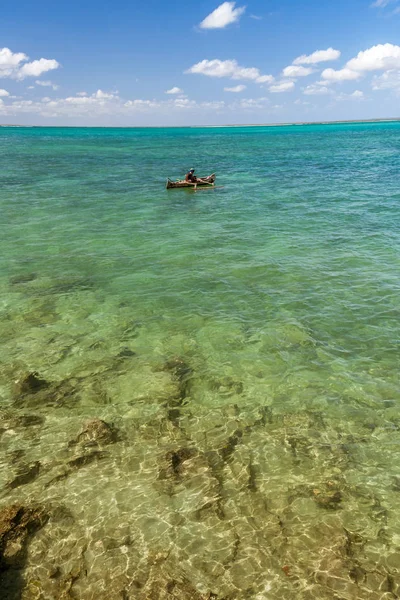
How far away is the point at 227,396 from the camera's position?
1034cm

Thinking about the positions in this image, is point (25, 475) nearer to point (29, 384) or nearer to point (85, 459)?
point (85, 459)

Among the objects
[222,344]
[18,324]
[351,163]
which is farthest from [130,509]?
[351,163]

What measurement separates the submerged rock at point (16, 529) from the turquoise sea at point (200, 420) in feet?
0.10

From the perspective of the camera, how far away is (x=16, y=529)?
6.80 meters

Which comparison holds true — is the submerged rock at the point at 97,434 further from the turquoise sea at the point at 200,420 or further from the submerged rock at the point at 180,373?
the submerged rock at the point at 180,373

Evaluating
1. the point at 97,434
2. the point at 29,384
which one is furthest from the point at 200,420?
the point at 29,384

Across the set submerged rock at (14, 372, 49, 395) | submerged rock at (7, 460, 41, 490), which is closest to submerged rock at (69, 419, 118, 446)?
submerged rock at (7, 460, 41, 490)

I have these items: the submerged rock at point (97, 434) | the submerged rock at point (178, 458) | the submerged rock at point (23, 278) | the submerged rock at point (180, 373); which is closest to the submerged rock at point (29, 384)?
the submerged rock at point (97, 434)

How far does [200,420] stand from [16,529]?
14.1 feet

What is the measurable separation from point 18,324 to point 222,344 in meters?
7.10

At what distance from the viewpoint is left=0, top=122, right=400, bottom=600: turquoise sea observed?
641cm

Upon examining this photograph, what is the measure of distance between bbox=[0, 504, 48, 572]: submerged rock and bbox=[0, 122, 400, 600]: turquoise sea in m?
0.03

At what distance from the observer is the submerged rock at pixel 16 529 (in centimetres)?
637

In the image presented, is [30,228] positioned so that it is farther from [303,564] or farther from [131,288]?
[303,564]
